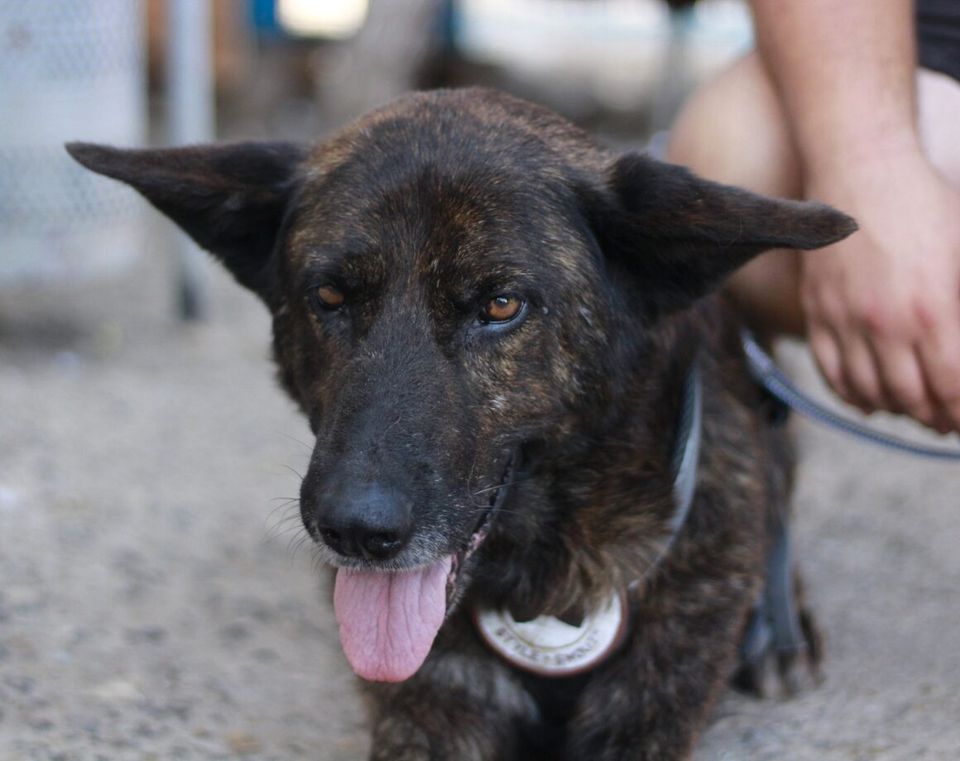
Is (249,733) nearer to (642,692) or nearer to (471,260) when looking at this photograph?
(642,692)

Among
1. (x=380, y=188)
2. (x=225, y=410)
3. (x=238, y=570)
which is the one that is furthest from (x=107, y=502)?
(x=380, y=188)

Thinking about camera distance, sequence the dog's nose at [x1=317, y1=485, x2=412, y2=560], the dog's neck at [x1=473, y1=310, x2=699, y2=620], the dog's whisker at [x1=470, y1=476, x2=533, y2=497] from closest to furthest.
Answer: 1. the dog's nose at [x1=317, y1=485, x2=412, y2=560]
2. the dog's whisker at [x1=470, y1=476, x2=533, y2=497]
3. the dog's neck at [x1=473, y1=310, x2=699, y2=620]

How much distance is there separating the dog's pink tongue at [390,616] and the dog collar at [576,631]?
0.28 metres

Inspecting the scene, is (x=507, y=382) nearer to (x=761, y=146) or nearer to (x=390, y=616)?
(x=390, y=616)

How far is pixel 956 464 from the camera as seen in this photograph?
4504 mm

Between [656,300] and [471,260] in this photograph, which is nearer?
[471,260]

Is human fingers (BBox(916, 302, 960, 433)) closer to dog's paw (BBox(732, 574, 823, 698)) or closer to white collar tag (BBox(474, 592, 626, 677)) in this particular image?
dog's paw (BBox(732, 574, 823, 698))

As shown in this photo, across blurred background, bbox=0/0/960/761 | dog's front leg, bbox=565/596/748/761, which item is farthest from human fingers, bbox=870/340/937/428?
blurred background, bbox=0/0/960/761

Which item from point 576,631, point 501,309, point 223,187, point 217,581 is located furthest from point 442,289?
point 217,581

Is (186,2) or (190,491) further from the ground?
(186,2)

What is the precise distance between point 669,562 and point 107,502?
2004 millimetres

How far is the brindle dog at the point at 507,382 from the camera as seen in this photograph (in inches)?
93.0

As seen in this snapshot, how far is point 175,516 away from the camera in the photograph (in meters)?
3.97

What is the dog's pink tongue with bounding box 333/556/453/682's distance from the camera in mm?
2322
